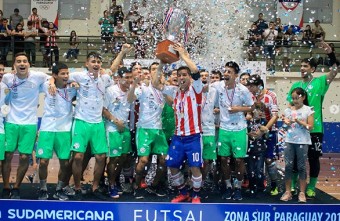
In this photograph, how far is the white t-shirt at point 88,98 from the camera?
24.0 ft

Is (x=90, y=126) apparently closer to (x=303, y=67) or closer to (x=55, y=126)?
(x=55, y=126)

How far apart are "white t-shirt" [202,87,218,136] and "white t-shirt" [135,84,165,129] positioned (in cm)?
55

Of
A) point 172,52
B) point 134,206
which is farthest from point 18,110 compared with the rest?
point 134,206

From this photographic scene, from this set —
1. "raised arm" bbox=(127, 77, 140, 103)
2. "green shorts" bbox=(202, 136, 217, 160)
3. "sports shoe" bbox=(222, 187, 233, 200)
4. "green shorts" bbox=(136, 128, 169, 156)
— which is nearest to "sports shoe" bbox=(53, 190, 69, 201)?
"green shorts" bbox=(136, 128, 169, 156)

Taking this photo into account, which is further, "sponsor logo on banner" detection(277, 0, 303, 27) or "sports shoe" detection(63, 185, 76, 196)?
"sponsor logo on banner" detection(277, 0, 303, 27)

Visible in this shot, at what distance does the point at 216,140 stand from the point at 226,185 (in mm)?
625

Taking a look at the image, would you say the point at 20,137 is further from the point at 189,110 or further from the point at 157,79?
the point at 189,110

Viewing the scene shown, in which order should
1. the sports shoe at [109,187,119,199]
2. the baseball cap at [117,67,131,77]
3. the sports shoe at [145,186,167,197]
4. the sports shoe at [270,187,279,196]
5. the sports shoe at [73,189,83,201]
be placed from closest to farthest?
the sports shoe at [73,189,83,201] → the sports shoe at [109,187,119,199] → the baseball cap at [117,67,131,77] → the sports shoe at [145,186,167,197] → the sports shoe at [270,187,279,196]

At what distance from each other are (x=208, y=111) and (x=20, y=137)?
2.40 m

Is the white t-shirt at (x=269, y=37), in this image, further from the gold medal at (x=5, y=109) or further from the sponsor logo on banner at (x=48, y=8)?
the gold medal at (x=5, y=109)

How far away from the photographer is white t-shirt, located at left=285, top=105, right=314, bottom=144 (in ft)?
24.9

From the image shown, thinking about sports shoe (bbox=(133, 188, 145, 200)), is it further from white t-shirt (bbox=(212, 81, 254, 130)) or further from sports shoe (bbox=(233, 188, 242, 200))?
white t-shirt (bbox=(212, 81, 254, 130))

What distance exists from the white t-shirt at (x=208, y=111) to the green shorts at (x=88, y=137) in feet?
4.36

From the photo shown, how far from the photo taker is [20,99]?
23.6 feet
